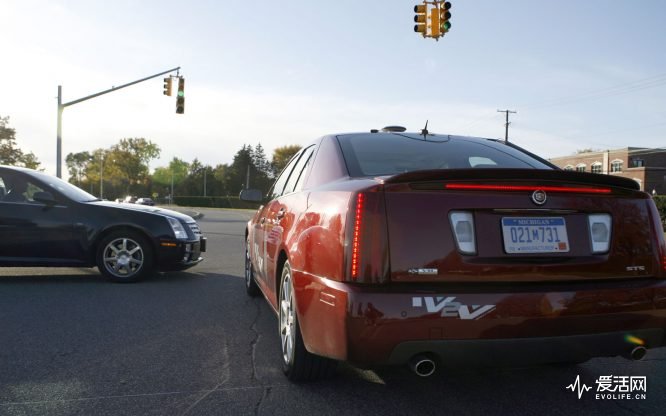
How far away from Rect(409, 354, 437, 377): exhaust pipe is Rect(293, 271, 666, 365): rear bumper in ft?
0.15

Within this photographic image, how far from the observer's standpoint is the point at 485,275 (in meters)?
2.68

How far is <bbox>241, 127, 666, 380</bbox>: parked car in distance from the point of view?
260 centimetres

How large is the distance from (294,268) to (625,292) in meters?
1.72

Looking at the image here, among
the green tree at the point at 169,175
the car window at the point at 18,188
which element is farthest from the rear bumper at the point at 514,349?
the green tree at the point at 169,175

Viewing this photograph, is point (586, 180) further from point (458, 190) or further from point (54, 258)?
point (54, 258)

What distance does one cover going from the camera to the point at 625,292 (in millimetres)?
2826

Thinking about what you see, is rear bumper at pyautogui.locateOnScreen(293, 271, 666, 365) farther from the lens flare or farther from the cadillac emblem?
the cadillac emblem

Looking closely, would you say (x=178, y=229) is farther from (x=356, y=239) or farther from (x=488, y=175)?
(x=488, y=175)

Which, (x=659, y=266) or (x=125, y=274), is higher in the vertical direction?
(x=659, y=266)

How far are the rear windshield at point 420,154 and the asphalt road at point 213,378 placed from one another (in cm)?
128

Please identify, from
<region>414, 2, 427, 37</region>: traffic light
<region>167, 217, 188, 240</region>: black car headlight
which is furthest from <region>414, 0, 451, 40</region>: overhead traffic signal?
<region>167, 217, 188, 240</region>: black car headlight

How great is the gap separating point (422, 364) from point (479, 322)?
322 millimetres

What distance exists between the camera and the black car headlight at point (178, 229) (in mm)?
7648

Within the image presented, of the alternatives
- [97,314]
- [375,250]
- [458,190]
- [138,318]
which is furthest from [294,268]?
[97,314]
